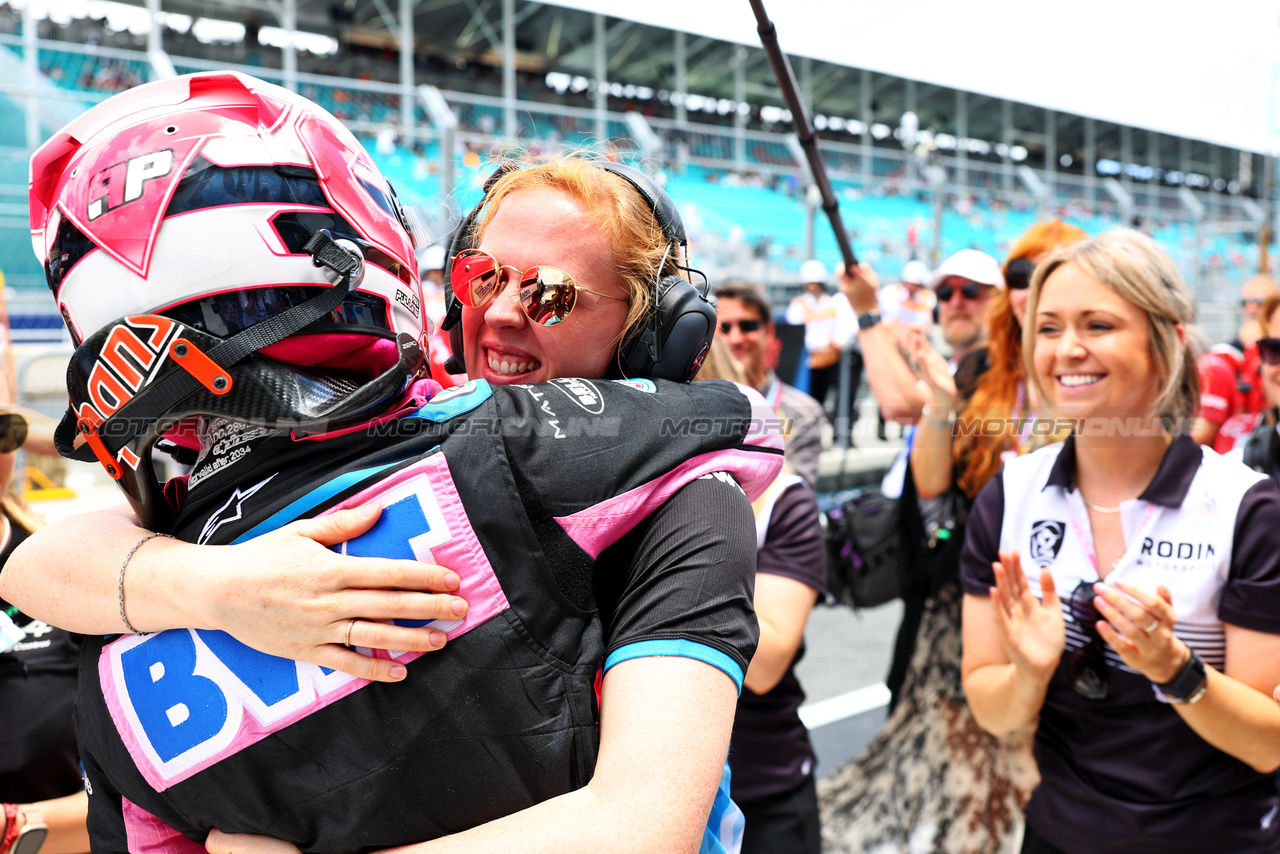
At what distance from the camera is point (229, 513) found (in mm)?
1039

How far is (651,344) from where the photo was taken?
1276 mm

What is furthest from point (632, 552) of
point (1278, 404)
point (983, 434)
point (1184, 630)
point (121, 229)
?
point (1278, 404)

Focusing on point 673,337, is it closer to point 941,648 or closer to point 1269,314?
point 941,648

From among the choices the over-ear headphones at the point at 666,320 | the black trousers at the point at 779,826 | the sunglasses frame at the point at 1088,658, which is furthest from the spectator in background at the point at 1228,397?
the over-ear headphones at the point at 666,320

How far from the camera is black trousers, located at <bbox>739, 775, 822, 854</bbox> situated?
2523mm

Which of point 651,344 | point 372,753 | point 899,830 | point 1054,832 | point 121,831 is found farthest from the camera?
point 899,830

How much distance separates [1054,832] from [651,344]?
71.1 inches

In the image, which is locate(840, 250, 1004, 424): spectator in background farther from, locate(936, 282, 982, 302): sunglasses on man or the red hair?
the red hair

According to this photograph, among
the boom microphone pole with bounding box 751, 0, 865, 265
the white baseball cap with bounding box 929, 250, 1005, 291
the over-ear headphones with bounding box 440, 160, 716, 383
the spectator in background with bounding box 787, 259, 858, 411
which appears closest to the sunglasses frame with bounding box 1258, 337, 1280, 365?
the white baseball cap with bounding box 929, 250, 1005, 291

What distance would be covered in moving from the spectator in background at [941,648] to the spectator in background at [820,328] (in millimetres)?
6468

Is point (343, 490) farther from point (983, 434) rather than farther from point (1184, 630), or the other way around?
point (983, 434)

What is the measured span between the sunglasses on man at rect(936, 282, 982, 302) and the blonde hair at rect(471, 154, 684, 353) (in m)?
3.71

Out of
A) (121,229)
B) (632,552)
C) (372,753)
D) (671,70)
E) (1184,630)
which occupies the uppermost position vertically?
(671,70)

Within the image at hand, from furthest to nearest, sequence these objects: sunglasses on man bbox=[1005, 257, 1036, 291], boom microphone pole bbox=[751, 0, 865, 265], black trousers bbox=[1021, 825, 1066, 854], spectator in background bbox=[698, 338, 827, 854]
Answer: sunglasses on man bbox=[1005, 257, 1036, 291] < spectator in background bbox=[698, 338, 827, 854] < black trousers bbox=[1021, 825, 1066, 854] < boom microphone pole bbox=[751, 0, 865, 265]
